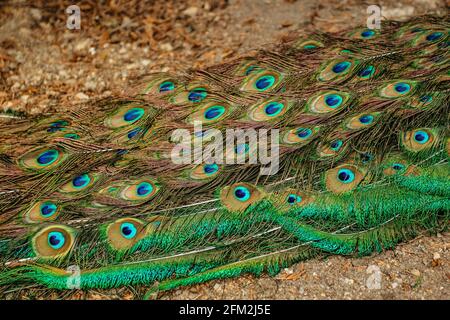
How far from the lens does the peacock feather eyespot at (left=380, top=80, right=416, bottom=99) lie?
3734mm

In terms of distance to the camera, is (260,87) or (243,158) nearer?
(243,158)

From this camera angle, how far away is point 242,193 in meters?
3.47

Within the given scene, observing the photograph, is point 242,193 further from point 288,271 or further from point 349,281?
point 349,281

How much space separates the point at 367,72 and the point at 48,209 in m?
2.18

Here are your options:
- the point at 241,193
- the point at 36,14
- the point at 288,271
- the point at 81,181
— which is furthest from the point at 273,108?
the point at 36,14

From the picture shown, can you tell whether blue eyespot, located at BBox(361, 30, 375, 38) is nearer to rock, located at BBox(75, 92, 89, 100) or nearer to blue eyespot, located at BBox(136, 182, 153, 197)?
blue eyespot, located at BBox(136, 182, 153, 197)

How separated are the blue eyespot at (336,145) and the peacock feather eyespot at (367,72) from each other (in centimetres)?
53

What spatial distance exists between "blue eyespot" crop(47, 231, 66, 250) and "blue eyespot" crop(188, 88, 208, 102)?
121 centimetres

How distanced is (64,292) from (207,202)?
0.94m

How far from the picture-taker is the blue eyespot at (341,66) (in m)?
3.93

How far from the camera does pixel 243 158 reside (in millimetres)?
3523

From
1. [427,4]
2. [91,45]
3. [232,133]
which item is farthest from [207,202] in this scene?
[427,4]
